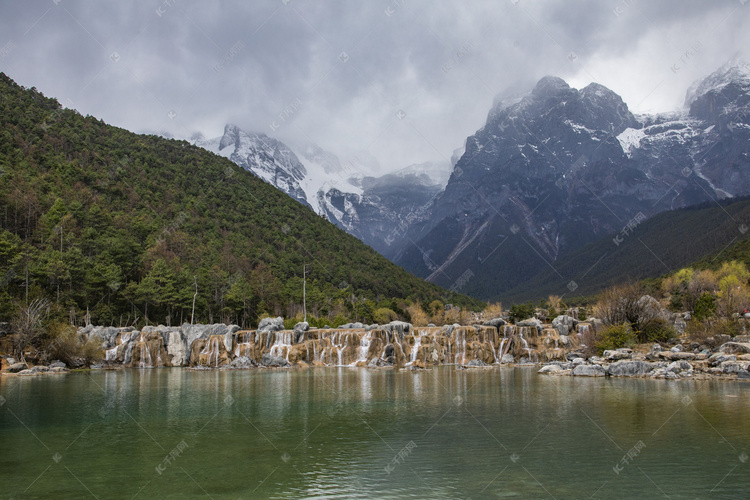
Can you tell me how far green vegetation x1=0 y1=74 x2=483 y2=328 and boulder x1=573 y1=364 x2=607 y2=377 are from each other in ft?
142

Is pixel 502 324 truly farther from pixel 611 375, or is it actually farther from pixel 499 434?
pixel 499 434

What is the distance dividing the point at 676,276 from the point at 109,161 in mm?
107637

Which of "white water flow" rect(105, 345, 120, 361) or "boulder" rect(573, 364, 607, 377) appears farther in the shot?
"white water flow" rect(105, 345, 120, 361)

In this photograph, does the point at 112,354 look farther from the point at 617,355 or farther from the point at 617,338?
the point at 617,338

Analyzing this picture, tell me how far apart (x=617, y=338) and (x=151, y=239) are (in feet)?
232

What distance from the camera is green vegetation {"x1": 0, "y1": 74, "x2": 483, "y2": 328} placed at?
70312 millimetres

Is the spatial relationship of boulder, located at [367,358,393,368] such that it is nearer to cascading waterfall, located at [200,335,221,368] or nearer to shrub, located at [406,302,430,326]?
cascading waterfall, located at [200,335,221,368]

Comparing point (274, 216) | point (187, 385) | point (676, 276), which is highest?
point (274, 216)

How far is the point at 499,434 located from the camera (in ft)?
63.6

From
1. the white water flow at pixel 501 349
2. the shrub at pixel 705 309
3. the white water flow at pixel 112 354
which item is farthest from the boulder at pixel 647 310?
the white water flow at pixel 112 354

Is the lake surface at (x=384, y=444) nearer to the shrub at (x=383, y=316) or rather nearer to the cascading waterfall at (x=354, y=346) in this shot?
the cascading waterfall at (x=354, y=346)

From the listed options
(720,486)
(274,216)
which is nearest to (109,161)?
(274,216)

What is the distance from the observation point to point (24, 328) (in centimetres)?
5131

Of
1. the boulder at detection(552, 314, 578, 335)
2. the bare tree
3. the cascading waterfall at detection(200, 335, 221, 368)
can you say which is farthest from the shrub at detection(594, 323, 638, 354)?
the bare tree
